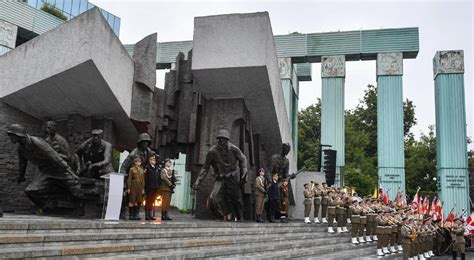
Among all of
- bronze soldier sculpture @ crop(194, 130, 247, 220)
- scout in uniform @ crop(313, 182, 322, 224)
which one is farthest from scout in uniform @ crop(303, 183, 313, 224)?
bronze soldier sculpture @ crop(194, 130, 247, 220)

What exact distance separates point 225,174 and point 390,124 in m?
13.8

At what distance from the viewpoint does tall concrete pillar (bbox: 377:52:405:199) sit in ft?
72.7

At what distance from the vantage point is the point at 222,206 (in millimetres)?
11773

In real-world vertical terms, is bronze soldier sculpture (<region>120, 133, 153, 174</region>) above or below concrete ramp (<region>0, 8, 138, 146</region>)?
below

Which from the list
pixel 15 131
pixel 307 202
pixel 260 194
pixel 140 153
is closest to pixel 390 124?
pixel 307 202

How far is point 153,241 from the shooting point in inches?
266

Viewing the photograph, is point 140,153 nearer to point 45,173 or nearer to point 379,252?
point 45,173

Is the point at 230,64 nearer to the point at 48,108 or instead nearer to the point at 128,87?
the point at 128,87

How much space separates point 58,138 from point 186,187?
16138mm

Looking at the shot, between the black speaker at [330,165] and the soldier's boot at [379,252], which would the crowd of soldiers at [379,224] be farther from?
the black speaker at [330,165]

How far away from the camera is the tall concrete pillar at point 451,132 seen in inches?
844

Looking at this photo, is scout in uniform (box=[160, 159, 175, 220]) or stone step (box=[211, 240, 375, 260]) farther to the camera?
scout in uniform (box=[160, 159, 175, 220])

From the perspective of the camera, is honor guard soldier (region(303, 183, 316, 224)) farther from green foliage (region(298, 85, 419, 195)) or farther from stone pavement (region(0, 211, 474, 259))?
green foliage (region(298, 85, 419, 195))

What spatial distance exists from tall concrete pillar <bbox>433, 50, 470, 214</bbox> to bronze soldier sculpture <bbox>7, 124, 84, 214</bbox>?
18.3 meters
